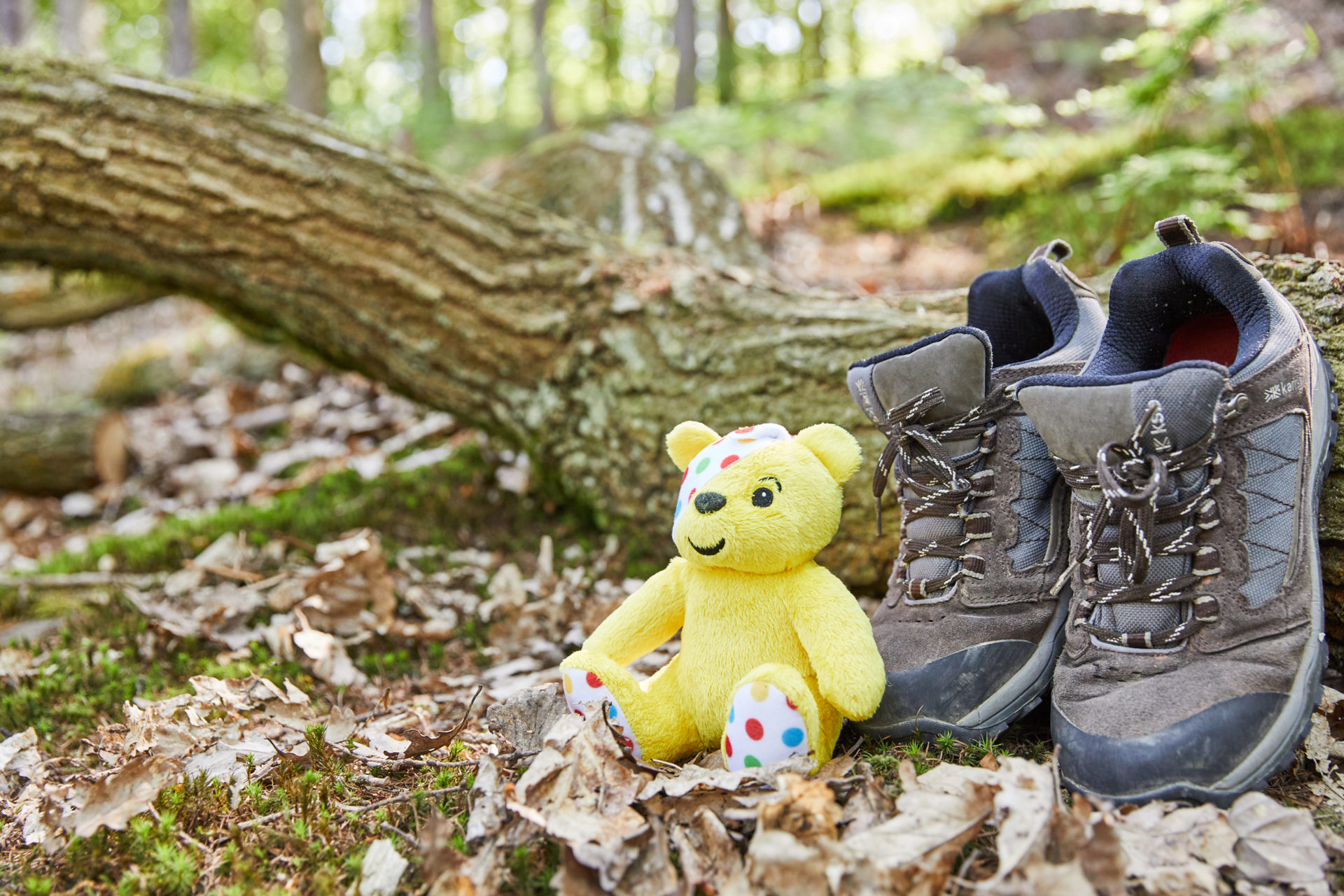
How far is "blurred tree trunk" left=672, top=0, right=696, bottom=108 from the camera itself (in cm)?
1439

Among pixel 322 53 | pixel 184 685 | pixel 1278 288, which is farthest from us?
pixel 322 53

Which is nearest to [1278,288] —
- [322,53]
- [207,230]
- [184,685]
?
[184,685]

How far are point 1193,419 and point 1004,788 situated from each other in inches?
33.1

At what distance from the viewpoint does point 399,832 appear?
1786 millimetres

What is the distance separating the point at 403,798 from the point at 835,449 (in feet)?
4.19

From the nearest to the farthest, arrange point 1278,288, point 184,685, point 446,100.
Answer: point 1278,288
point 184,685
point 446,100

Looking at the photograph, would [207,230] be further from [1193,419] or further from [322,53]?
[322,53]

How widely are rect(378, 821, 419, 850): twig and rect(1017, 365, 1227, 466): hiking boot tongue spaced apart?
1.63 meters

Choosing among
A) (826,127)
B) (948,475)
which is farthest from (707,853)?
(826,127)

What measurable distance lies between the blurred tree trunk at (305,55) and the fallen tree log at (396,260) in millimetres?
8754

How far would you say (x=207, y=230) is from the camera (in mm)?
3885

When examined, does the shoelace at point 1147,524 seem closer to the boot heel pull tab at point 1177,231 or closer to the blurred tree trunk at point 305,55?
the boot heel pull tab at point 1177,231

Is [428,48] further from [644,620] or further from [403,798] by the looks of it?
[403,798]

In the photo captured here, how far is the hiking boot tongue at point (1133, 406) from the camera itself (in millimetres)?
1700
